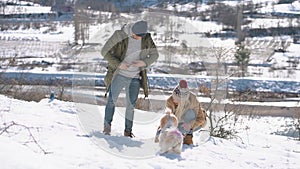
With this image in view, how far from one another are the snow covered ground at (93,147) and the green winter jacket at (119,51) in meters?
0.53

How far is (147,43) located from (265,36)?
3791cm

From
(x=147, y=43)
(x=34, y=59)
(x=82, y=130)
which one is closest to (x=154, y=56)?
(x=147, y=43)

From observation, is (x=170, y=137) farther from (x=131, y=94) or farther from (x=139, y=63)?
→ (x=139, y=63)

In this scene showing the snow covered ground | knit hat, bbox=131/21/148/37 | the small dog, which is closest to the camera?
the snow covered ground

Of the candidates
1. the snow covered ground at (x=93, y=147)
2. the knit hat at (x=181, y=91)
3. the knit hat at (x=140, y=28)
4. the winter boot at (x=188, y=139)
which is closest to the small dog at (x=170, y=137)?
the snow covered ground at (x=93, y=147)

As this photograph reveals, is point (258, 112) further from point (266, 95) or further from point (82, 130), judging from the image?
point (82, 130)

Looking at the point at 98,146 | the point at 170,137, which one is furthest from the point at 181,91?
the point at 98,146

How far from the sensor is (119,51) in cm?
334

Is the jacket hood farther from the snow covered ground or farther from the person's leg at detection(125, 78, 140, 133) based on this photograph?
the snow covered ground

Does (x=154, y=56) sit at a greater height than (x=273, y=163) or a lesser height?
greater

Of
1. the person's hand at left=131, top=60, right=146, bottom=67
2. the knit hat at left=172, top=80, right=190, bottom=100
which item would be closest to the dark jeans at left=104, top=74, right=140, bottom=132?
the person's hand at left=131, top=60, right=146, bottom=67

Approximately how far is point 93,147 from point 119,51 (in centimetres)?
78

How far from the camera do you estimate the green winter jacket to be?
3295 millimetres

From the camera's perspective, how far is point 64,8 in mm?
46656
